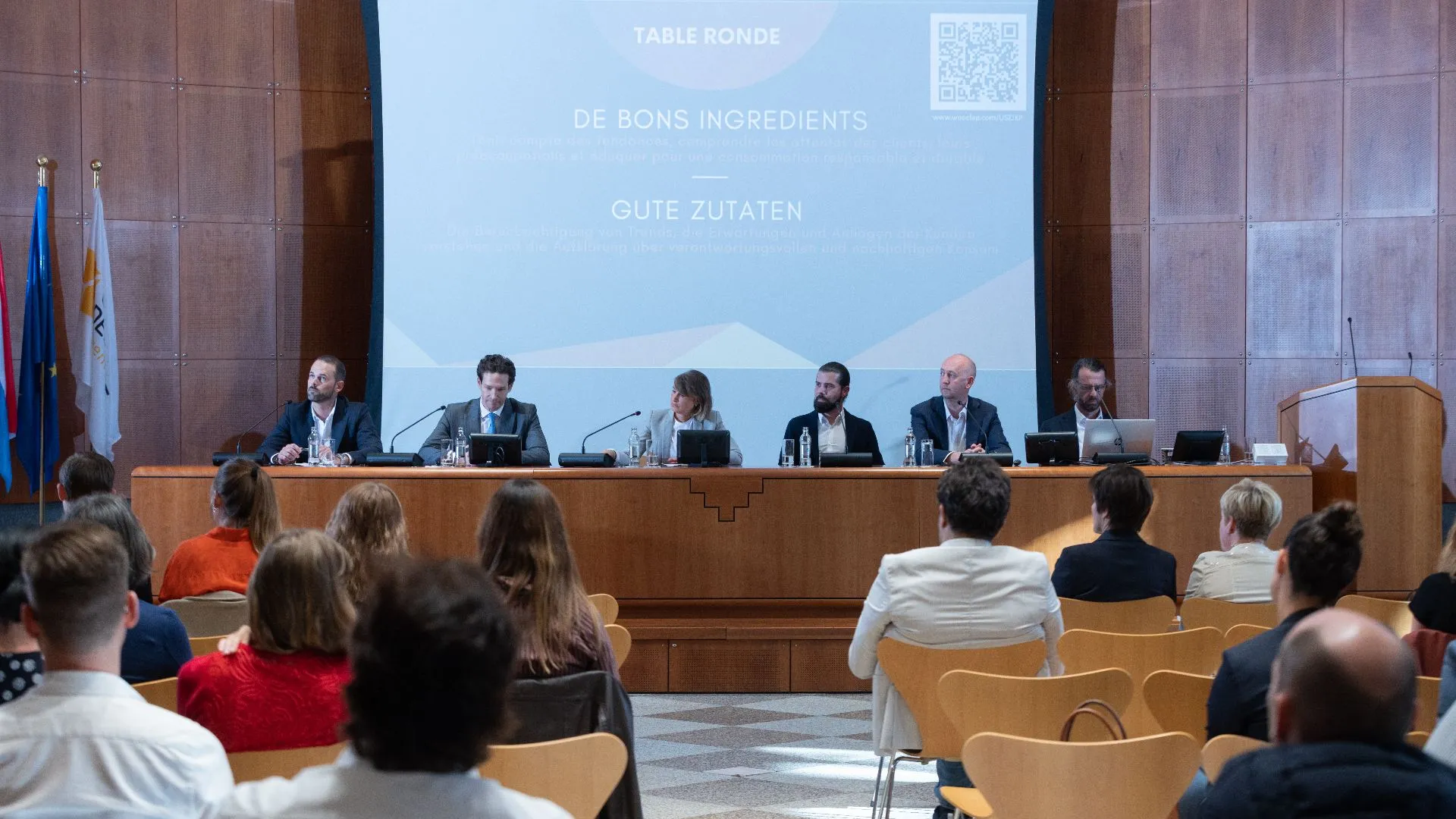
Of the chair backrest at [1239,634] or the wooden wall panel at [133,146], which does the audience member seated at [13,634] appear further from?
the wooden wall panel at [133,146]

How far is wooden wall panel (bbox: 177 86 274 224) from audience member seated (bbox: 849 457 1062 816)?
221 inches

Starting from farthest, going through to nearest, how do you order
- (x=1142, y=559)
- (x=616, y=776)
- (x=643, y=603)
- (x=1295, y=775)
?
(x=643, y=603) < (x=1142, y=559) < (x=616, y=776) < (x=1295, y=775)

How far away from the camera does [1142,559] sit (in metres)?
4.16

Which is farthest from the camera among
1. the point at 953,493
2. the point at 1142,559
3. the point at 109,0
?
the point at 109,0

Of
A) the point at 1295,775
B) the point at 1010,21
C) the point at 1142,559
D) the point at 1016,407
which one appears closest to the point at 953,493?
the point at 1142,559

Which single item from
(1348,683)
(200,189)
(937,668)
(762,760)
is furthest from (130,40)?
(1348,683)

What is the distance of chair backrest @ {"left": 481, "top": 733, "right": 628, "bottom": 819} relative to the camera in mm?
2201

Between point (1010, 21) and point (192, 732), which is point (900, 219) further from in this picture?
point (192, 732)

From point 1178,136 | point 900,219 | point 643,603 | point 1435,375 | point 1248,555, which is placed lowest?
point 643,603

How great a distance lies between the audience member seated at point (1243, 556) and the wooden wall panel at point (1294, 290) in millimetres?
3861

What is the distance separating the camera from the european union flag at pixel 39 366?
721cm

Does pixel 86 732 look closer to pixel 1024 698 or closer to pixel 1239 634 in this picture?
pixel 1024 698

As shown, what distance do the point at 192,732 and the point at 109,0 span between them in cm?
702

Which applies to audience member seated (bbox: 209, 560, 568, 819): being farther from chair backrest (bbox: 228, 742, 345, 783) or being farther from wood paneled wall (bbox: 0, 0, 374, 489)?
wood paneled wall (bbox: 0, 0, 374, 489)
